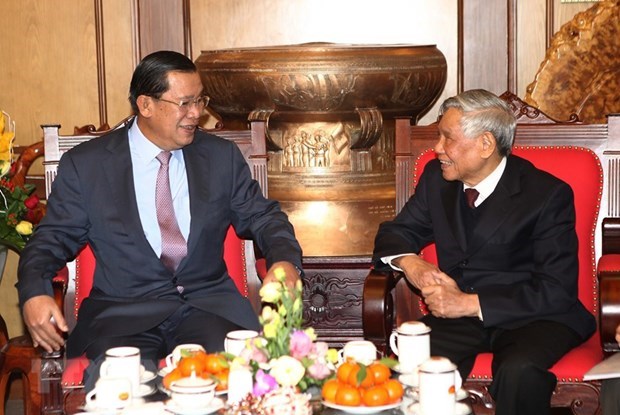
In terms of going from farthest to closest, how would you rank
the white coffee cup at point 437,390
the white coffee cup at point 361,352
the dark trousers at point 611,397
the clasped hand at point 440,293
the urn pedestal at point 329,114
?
the urn pedestal at point 329,114 → the clasped hand at point 440,293 → the dark trousers at point 611,397 → the white coffee cup at point 361,352 → the white coffee cup at point 437,390

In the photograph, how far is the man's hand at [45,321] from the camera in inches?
108

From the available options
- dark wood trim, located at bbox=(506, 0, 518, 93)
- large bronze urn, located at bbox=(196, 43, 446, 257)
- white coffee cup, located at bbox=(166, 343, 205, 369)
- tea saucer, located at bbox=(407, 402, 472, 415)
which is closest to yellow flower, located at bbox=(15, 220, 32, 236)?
large bronze urn, located at bbox=(196, 43, 446, 257)

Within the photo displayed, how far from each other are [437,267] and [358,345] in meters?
0.78

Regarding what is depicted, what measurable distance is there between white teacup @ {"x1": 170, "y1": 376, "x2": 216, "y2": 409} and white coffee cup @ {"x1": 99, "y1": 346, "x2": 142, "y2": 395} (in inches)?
6.2

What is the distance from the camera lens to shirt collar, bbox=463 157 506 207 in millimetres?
3150

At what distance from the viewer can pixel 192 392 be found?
86.9 inches

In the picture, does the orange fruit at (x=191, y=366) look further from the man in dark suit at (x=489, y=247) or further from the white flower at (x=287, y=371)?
the man in dark suit at (x=489, y=247)

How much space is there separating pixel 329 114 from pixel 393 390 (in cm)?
209

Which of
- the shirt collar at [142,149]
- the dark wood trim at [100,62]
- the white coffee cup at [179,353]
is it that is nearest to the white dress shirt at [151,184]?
the shirt collar at [142,149]

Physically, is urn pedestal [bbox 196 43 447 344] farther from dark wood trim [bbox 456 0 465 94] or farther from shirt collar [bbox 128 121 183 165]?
shirt collar [bbox 128 121 183 165]

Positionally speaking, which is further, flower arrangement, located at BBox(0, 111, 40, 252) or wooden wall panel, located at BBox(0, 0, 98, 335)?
wooden wall panel, located at BBox(0, 0, 98, 335)

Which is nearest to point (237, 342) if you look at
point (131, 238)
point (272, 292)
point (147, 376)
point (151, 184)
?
point (147, 376)

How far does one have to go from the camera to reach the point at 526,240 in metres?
3.08

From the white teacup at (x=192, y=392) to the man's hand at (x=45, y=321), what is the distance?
0.61m
